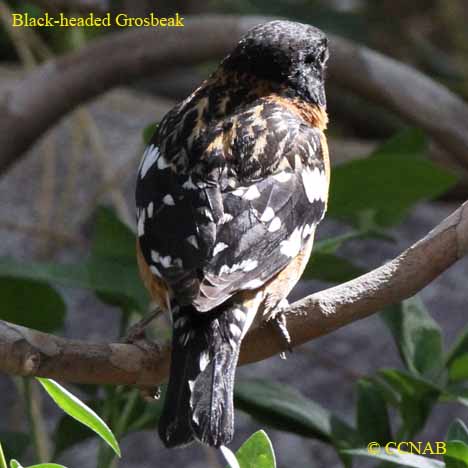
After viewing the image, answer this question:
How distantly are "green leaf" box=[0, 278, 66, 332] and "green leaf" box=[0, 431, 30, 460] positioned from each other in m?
0.31

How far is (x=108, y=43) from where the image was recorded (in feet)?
14.0

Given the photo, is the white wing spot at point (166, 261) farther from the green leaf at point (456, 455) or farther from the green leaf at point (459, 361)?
the green leaf at point (459, 361)

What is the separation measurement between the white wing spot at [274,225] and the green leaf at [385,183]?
55cm

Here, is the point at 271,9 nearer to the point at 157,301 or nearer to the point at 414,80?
the point at 414,80

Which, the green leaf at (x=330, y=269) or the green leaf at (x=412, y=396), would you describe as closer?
the green leaf at (x=412, y=396)

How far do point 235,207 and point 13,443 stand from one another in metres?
1.05

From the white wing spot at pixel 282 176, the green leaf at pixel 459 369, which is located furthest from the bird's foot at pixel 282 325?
the green leaf at pixel 459 369

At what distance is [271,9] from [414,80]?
149 centimetres

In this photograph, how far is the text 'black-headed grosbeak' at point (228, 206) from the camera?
222 centimetres

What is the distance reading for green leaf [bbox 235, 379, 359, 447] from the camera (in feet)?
A: 9.36

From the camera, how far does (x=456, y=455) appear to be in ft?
7.11

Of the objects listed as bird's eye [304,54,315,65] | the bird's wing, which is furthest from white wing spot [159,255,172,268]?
bird's eye [304,54,315,65]

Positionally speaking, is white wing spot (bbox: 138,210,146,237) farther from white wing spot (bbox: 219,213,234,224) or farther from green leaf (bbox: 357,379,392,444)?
green leaf (bbox: 357,379,392,444)

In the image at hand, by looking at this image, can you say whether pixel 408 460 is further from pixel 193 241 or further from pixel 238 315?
pixel 193 241
